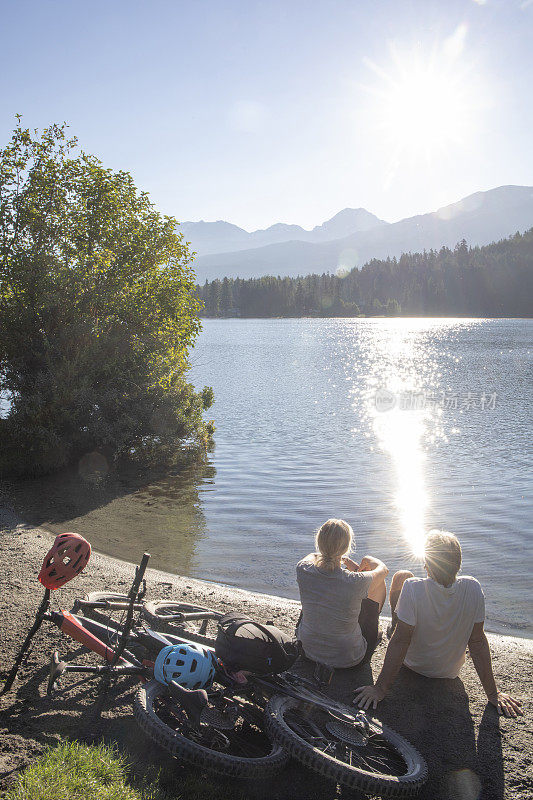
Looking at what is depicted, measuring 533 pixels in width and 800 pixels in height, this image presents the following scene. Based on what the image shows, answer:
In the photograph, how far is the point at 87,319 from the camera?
56.4ft

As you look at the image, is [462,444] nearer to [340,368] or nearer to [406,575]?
[406,575]

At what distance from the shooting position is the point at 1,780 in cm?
402

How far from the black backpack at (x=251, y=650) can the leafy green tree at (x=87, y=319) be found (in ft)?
40.7

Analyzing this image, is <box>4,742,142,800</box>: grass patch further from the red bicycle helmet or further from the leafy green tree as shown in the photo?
the leafy green tree

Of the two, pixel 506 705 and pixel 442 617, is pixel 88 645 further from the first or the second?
pixel 506 705

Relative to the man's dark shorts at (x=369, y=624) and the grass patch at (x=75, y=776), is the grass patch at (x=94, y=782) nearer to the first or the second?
the grass patch at (x=75, y=776)

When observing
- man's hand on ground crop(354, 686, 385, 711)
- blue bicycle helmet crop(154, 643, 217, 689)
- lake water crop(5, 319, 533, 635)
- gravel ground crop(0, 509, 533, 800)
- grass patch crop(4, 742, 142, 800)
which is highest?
blue bicycle helmet crop(154, 643, 217, 689)

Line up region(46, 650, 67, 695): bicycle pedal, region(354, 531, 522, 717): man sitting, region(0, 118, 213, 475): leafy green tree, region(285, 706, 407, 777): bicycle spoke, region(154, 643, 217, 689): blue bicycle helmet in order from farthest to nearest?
region(0, 118, 213, 475): leafy green tree → region(354, 531, 522, 717): man sitting → region(46, 650, 67, 695): bicycle pedal → region(154, 643, 217, 689): blue bicycle helmet → region(285, 706, 407, 777): bicycle spoke

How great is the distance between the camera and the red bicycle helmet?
16.5 feet

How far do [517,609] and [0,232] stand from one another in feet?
51.9

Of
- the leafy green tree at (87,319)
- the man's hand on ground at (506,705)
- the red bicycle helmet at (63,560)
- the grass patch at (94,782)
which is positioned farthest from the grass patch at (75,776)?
the leafy green tree at (87,319)

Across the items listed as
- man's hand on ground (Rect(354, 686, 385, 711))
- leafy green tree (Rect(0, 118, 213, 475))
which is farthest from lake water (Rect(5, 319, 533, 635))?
man's hand on ground (Rect(354, 686, 385, 711))

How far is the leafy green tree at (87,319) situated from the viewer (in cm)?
1630

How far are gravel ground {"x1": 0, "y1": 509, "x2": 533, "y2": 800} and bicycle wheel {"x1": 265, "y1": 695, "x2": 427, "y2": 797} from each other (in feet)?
0.86
